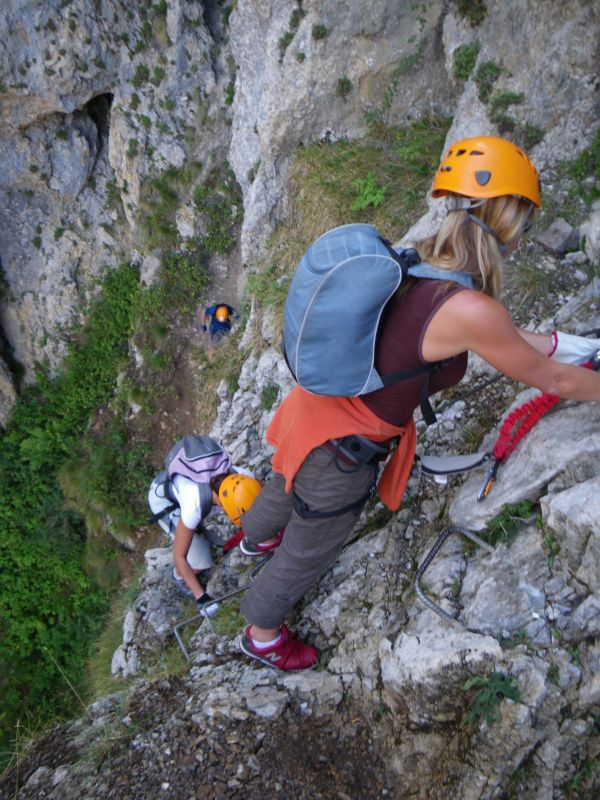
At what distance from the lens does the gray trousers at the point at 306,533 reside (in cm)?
349

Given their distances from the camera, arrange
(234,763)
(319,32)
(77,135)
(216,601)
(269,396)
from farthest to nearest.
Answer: (77,135)
(319,32)
(269,396)
(216,601)
(234,763)

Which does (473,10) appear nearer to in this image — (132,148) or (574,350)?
(574,350)

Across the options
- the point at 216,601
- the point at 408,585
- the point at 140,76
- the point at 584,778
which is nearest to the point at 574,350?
the point at 408,585

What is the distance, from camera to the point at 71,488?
46.0 feet

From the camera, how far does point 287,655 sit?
4070mm

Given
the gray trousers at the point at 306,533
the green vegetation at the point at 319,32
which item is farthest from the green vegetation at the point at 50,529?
the gray trousers at the point at 306,533

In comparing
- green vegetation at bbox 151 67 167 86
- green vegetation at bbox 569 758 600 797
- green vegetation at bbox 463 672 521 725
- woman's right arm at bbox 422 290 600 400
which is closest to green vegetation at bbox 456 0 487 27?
woman's right arm at bbox 422 290 600 400

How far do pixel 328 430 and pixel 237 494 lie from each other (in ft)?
5.99

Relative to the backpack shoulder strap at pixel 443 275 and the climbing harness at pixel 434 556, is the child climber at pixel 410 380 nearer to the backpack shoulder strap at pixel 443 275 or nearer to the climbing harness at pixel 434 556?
the backpack shoulder strap at pixel 443 275

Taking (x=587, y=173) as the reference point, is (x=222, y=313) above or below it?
above

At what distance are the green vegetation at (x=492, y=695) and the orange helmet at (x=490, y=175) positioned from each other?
2.62 m

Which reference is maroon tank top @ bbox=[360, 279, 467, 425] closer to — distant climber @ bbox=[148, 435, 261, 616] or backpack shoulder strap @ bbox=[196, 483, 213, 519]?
distant climber @ bbox=[148, 435, 261, 616]

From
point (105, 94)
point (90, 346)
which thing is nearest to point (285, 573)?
point (90, 346)

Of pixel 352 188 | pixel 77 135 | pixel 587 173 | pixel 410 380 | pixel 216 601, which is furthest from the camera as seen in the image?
pixel 77 135
